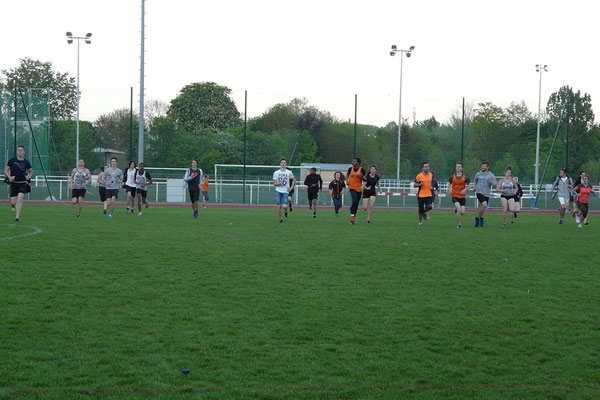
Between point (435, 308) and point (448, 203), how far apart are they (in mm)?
32173

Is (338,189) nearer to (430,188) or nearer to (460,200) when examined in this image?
(430,188)

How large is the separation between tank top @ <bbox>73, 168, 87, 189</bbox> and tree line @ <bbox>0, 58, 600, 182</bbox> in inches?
510

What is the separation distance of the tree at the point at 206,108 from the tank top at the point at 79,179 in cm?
5387

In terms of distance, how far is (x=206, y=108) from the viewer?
247 ft

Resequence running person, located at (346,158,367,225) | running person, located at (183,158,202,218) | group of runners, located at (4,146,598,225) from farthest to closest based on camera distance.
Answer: running person, located at (183,158,202,218) < running person, located at (346,158,367,225) < group of runners, located at (4,146,598,225)

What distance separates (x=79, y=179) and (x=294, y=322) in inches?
640

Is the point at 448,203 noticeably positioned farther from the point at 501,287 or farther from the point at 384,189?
the point at 501,287

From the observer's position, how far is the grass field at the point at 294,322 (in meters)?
4.42

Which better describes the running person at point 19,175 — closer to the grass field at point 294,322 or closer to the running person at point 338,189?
the grass field at point 294,322

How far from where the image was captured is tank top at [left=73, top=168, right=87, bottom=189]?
20642mm

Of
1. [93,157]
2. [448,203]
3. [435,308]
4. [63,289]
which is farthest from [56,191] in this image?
[435,308]

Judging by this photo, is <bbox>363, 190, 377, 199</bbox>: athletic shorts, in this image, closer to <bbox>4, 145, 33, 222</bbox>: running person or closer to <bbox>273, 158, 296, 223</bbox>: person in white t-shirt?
<bbox>273, 158, 296, 223</bbox>: person in white t-shirt

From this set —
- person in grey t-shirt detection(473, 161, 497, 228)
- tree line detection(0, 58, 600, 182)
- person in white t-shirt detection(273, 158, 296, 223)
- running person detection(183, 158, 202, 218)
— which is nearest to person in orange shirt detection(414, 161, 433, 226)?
person in grey t-shirt detection(473, 161, 497, 228)

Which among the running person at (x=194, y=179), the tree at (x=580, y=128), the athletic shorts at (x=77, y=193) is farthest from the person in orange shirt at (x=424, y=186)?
the tree at (x=580, y=128)
